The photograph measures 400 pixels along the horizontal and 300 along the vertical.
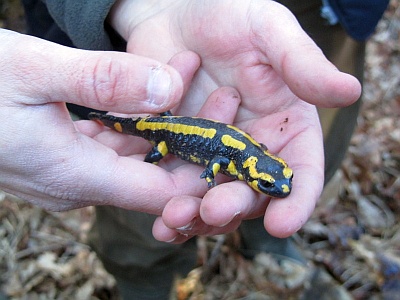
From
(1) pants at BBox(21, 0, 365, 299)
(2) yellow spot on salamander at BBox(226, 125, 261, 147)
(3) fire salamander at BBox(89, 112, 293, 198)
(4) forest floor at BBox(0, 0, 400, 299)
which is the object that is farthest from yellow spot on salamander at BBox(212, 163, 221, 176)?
(4) forest floor at BBox(0, 0, 400, 299)

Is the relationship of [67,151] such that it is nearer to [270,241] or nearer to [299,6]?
[299,6]

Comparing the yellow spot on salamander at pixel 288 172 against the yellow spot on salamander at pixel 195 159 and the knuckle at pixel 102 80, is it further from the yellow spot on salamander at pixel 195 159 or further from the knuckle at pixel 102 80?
the knuckle at pixel 102 80

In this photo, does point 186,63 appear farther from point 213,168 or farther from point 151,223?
point 151,223

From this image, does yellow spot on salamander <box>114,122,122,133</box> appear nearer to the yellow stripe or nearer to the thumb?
the yellow stripe

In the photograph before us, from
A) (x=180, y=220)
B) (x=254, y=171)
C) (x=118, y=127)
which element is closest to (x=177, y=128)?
(x=118, y=127)

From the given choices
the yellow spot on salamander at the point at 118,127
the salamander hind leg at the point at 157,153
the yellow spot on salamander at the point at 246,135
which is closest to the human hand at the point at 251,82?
the yellow spot on salamander at the point at 246,135
